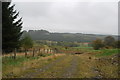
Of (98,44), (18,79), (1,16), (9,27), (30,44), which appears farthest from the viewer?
(98,44)

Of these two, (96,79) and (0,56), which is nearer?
(96,79)

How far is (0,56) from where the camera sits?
22.1 metres

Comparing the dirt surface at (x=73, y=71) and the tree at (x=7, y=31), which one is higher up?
the tree at (x=7, y=31)

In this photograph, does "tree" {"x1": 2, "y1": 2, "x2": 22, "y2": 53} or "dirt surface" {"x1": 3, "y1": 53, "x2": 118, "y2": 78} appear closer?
"dirt surface" {"x1": 3, "y1": 53, "x2": 118, "y2": 78}

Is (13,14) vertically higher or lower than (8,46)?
higher

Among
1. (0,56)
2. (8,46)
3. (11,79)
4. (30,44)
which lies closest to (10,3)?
(8,46)

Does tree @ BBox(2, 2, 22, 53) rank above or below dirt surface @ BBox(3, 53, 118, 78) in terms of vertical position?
above

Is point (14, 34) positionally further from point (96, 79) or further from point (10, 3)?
point (96, 79)

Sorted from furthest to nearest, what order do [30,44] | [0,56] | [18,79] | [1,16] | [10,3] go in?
[30,44] < [10,3] < [1,16] < [0,56] < [18,79]

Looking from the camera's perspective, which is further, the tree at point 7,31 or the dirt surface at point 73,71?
the tree at point 7,31

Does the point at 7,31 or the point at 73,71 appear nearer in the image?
the point at 73,71

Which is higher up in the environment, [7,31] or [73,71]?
[7,31]

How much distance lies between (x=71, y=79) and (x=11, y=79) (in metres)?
→ 3.01

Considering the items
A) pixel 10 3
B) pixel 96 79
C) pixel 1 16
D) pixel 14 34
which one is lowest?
pixel 96 79
